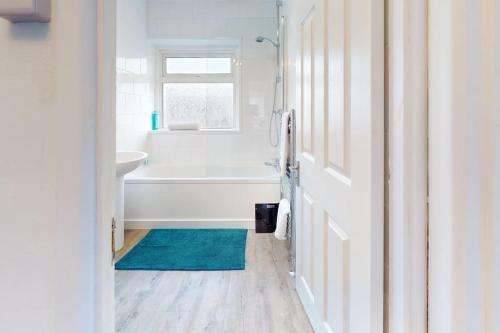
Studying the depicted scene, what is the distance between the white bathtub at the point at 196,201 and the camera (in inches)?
146

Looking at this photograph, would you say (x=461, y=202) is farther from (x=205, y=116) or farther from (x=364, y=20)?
(x=205, y=116)

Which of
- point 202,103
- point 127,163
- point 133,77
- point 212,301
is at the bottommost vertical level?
point 212,301

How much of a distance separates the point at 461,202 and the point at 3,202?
3.00 feet

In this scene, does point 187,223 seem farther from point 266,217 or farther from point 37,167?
point 37,167

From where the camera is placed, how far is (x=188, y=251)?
3.06m

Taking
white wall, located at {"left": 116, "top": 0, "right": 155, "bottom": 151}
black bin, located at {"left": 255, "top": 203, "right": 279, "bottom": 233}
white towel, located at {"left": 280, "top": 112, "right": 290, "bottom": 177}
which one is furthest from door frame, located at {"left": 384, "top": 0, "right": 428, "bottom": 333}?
white wall, located at {"left": 116, "top": 0, "right": 155, "bottom": 151}

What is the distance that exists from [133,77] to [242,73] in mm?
1357

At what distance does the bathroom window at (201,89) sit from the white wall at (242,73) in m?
0.27

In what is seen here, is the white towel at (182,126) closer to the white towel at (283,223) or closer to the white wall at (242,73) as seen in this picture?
the white wall at (242,73)

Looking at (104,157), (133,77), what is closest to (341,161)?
(104,157)

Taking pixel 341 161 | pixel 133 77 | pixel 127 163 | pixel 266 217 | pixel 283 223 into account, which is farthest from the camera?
pixel 133 77

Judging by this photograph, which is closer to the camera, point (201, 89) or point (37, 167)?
point (37, 167)

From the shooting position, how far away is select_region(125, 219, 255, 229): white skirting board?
3.71m

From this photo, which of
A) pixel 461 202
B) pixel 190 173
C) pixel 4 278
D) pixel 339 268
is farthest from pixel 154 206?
pixel 461 202
